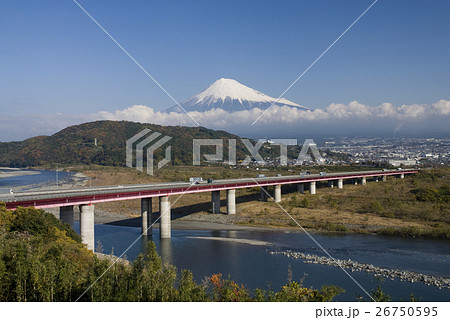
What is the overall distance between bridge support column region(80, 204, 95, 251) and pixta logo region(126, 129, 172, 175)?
243ft

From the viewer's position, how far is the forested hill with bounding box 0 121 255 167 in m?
136

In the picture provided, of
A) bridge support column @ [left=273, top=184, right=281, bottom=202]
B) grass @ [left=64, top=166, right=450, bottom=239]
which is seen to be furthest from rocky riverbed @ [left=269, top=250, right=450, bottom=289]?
bridge support column @ [left=273, top=184, right=281, bottom=202]

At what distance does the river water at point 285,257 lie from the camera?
2472cm

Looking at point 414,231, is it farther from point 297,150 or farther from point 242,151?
point 297,150

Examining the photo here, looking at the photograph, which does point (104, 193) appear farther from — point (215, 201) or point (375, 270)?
point (375, 270)

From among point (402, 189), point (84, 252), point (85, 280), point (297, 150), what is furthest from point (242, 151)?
point (85, 280)

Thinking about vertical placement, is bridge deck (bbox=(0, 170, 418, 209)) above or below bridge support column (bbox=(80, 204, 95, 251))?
above

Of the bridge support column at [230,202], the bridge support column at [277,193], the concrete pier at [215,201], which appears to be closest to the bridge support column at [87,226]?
the concrete pier at [215,201]

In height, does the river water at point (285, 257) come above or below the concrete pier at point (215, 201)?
below

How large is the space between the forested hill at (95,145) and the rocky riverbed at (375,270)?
93.8m

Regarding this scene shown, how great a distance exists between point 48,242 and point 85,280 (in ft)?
32.5

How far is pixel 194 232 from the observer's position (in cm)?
4331

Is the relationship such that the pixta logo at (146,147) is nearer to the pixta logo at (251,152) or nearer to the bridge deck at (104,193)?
the pixta logo at (251,152)

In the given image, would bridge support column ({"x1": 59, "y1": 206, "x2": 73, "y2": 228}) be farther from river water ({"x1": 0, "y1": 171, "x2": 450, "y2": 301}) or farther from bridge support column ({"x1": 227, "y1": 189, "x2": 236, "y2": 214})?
bridge support column ({"x1": 227, "y1": 189, "x2": 236, "y2": 214})
